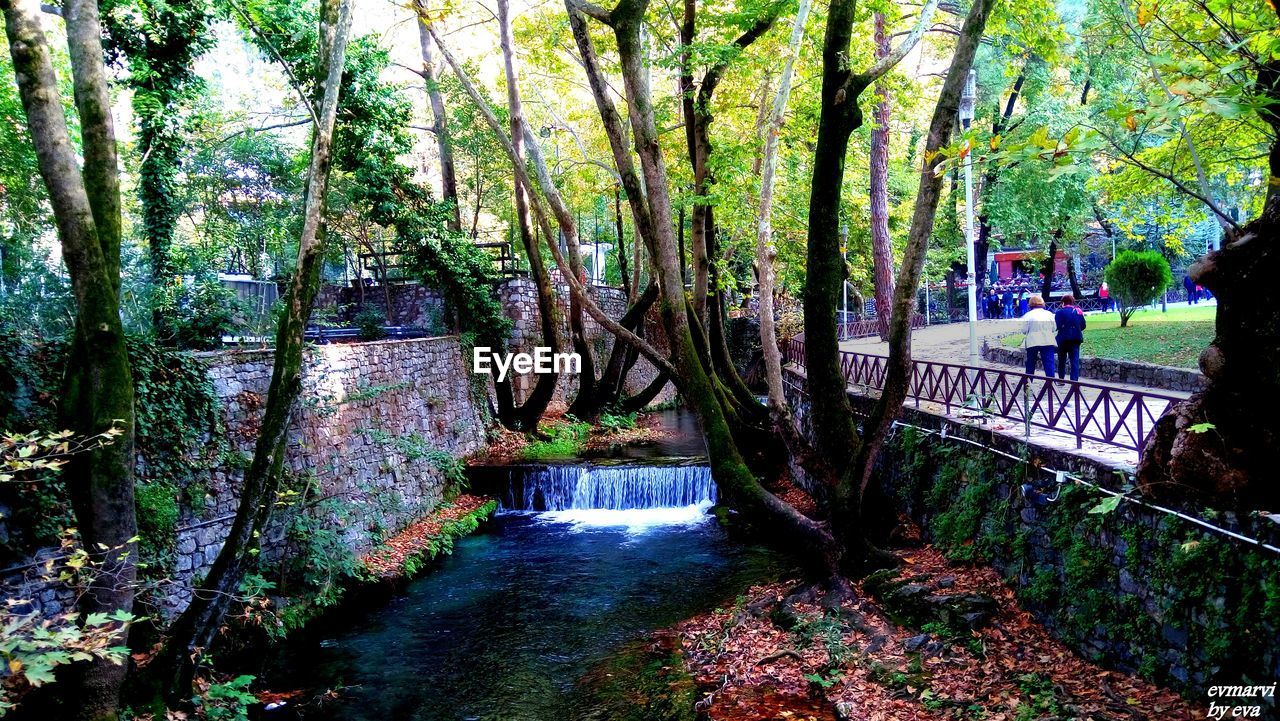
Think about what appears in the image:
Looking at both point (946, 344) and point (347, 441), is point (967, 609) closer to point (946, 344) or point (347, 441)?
point (347, 441)

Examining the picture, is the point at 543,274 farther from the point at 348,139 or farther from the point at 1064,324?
the point at 1064,324

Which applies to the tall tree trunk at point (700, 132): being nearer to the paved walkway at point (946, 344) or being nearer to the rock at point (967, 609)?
the paved walkway at point (946, 344)

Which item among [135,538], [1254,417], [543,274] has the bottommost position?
[135,538]

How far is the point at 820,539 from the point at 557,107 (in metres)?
20.6

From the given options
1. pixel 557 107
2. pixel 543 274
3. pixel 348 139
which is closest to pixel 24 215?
pixel 348 139

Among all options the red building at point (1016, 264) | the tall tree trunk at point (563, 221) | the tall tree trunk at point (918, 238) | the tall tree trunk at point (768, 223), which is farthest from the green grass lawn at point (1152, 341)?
the red building at point (1016, 264)

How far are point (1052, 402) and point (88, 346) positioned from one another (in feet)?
30.2

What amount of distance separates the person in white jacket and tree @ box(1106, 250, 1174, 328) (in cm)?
820

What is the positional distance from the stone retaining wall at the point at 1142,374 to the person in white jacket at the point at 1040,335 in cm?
196

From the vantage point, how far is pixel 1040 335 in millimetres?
12078

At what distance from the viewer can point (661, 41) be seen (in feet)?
41.3

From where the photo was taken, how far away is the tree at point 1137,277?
18359 millimetres

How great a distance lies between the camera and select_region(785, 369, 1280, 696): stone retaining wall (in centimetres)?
525

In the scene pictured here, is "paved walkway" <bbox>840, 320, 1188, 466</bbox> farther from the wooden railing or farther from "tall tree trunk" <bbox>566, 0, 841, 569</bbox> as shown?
"tall tree trunk" <bbox>566, 0, 841, 569</bbox>
